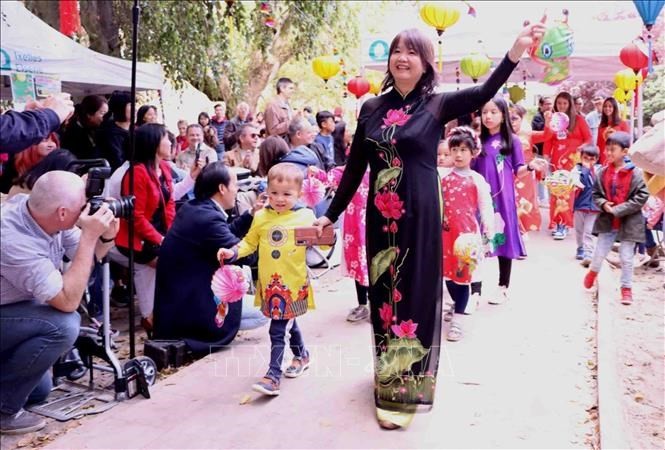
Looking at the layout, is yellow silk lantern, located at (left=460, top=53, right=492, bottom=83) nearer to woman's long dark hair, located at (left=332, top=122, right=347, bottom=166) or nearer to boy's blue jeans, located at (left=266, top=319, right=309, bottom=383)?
woman's long dark hair, located at (left=332, top=122, right=347, bottom=166)

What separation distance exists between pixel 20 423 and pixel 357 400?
1686mm

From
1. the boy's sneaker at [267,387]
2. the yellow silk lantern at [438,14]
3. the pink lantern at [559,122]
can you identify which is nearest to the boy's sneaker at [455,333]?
the boy's sneaker at [267,387]

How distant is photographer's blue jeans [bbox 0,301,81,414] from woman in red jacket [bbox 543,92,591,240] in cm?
639

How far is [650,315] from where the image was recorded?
562 centimetres

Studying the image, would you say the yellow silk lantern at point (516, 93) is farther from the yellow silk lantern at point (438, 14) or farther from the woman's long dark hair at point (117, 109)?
the woman's long dark hair at point (117, 109)

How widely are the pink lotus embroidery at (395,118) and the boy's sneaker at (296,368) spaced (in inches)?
61.6

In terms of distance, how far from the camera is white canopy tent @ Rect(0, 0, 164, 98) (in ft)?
16.7

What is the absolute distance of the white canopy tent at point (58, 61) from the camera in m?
5.10

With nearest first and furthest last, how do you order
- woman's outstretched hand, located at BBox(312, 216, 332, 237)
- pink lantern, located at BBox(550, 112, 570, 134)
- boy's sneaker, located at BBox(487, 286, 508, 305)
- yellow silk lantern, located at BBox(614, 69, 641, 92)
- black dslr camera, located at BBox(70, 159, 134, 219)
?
black dslr camera, located at BBox(70, 159, 134, 219), woman's outstretched hand, located at BBox(312, 216, 332, 237), boy's sneaker, located at BBox(487, 286, 508, 305), pink lantern, located at BBox(550, 112, 570, 134), yellow silk lantern, located at BBox(614, 69, 641, 92)

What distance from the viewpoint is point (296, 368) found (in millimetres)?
3803

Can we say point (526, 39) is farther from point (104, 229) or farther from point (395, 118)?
point (104, 229)

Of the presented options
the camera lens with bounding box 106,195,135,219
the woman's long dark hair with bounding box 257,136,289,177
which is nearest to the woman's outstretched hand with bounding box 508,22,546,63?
the camera lens with bounding box 106,195,135,219

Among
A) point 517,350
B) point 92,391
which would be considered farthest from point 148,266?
point 517,350

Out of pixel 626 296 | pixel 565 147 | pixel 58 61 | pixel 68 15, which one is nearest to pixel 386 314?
pixel 626 296
